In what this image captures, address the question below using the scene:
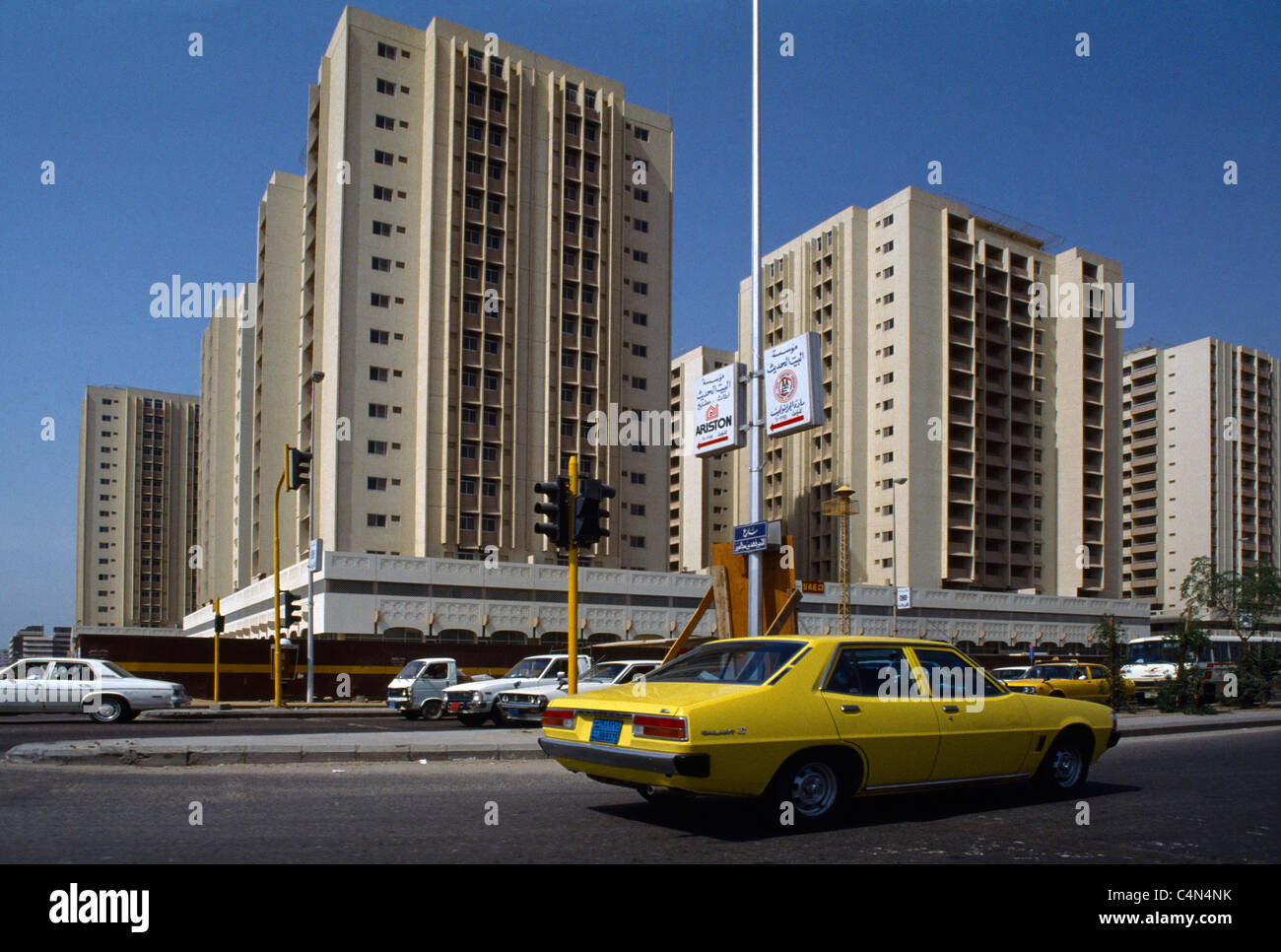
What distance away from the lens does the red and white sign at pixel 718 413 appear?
20.4 metres

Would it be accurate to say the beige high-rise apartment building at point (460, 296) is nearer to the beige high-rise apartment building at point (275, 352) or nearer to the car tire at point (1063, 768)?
the beige high-rise apartment building at point (275, 352)

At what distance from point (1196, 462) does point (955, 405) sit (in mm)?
43275

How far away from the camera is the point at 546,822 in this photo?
25.7ft

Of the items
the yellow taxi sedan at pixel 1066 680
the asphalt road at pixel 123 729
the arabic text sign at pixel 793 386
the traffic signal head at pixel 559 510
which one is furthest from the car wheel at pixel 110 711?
the yellow taxi sedan at pixel 1066 680

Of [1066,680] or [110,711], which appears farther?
[1066,680]

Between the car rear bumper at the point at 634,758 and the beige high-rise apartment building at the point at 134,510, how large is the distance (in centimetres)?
12780

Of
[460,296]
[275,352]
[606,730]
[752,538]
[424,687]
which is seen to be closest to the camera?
[606,730]

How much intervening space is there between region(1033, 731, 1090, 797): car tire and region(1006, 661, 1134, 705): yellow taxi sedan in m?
22.2

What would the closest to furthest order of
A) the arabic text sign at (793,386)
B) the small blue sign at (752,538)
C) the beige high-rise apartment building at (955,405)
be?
the small blue sign at (752,538), the arabic text sign at (793,386), the beige high-rise apartment building at (955,405)

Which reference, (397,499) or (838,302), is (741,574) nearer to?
(397,499)

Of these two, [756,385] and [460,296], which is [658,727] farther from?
[460,296]

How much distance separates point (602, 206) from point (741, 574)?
57.0 m

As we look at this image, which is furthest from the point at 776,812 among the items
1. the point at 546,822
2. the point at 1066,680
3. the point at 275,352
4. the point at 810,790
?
the point at 275,352
